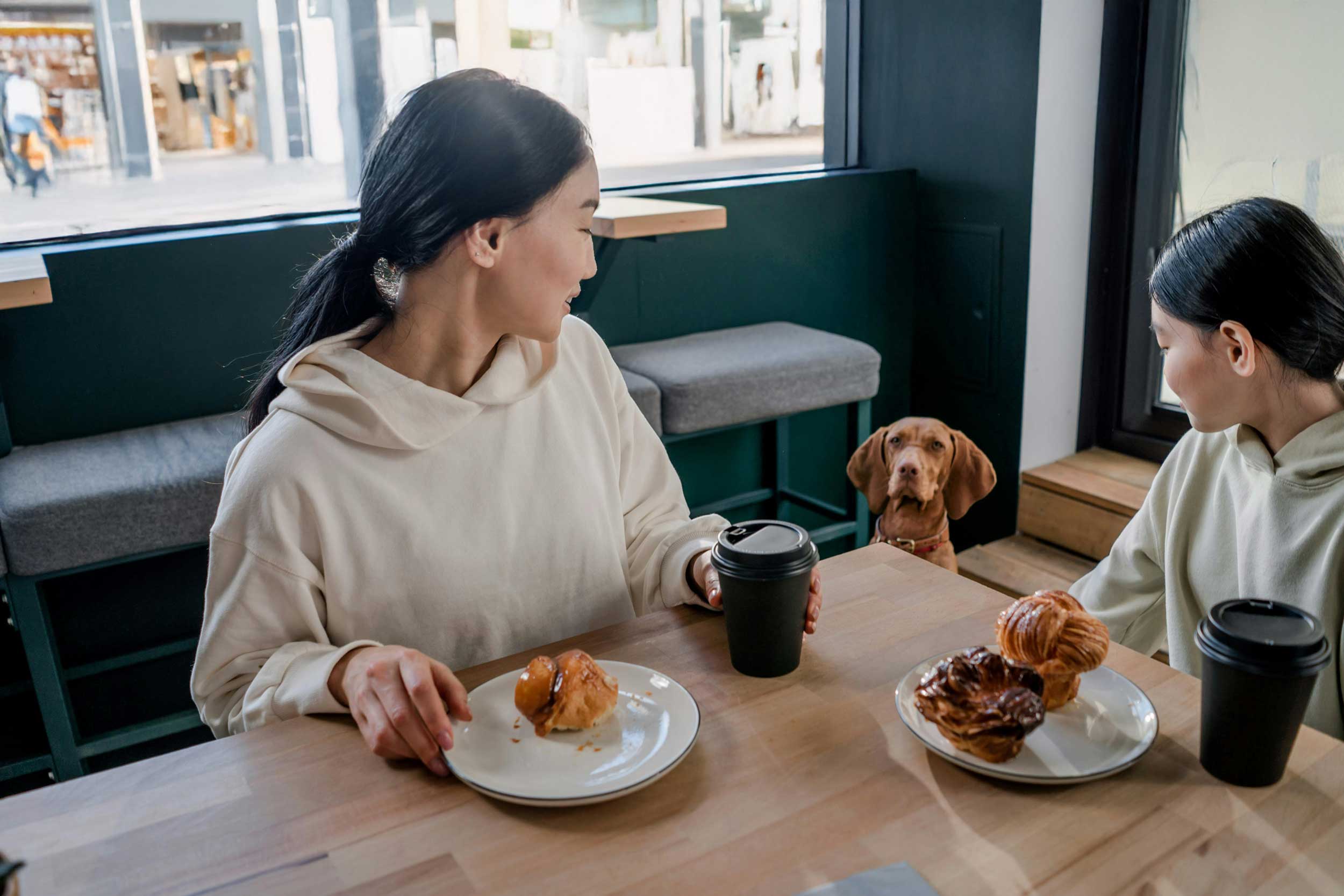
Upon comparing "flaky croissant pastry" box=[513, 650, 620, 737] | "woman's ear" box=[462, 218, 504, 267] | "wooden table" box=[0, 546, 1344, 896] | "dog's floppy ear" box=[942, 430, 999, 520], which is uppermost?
"woman's ear" box=[462, 218, 504, 267]

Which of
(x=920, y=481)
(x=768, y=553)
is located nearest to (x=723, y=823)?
(x=768, y=553)

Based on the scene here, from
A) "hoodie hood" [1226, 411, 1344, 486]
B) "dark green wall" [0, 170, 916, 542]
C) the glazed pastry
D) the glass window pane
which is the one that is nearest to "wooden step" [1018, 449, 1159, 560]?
"dark green wall" [0, 170, 916, 542]

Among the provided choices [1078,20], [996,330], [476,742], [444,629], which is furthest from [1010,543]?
[476,742]

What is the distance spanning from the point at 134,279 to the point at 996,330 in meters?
2.26

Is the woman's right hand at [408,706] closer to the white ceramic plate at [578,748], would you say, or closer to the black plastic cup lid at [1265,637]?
the white ceramic plate at [578,748]

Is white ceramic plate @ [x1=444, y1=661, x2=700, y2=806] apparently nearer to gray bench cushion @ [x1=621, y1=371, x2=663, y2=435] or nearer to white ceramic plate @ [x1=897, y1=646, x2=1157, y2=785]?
white ceramic plate @ [x1=897, y1=646, x2=1157, y2=785]

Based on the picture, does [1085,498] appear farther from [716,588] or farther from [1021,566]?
[716,588]

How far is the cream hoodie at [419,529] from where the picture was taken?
1107mm

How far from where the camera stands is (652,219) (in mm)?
2537

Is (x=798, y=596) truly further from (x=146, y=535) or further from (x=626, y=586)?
(x=146, y=535)

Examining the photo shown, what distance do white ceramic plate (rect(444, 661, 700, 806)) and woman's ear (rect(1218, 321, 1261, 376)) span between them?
76cm

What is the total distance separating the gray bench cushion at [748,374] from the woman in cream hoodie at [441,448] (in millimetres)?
1219

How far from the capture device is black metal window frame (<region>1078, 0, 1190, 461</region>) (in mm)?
2912

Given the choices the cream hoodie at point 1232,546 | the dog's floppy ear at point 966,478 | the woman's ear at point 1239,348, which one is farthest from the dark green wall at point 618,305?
the woman's ear at point 1239,348
